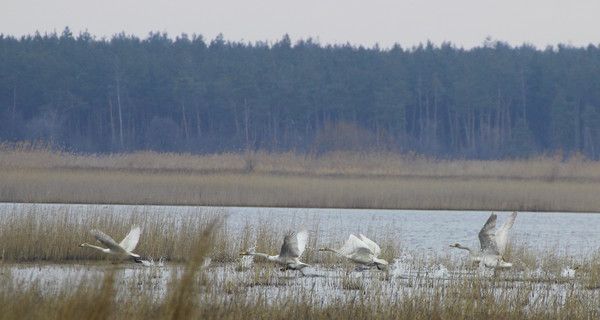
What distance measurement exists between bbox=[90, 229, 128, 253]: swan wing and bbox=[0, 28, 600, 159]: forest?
1582 inches

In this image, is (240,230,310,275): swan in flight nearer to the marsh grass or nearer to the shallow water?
the shallow water

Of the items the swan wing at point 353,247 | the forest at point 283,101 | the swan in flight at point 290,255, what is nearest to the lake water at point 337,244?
the swan in flight at point 290,255

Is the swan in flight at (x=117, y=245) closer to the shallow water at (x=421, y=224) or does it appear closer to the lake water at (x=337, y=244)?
the lake water at (x=337, y=244)

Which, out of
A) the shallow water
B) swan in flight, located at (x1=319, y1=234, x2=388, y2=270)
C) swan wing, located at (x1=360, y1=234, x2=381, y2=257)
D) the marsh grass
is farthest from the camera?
the marsh grass

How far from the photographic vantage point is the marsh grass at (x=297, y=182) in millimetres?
24875

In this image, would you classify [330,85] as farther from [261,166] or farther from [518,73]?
[261,166]

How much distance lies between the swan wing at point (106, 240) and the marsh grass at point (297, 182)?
11.8 m

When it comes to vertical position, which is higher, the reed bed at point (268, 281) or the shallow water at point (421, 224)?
the reed bed at point (268, 281)

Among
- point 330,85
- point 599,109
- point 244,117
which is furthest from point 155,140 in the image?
point 599,109

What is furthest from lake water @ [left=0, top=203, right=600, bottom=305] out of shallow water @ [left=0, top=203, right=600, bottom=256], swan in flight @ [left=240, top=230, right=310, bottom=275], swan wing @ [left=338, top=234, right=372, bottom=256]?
swan wing @ [left=338, top=234, right=372, bottom=256]

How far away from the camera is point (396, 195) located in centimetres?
2631

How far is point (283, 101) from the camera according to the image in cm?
5994

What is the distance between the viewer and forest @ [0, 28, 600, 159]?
5700 cm

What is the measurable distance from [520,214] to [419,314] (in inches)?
808
